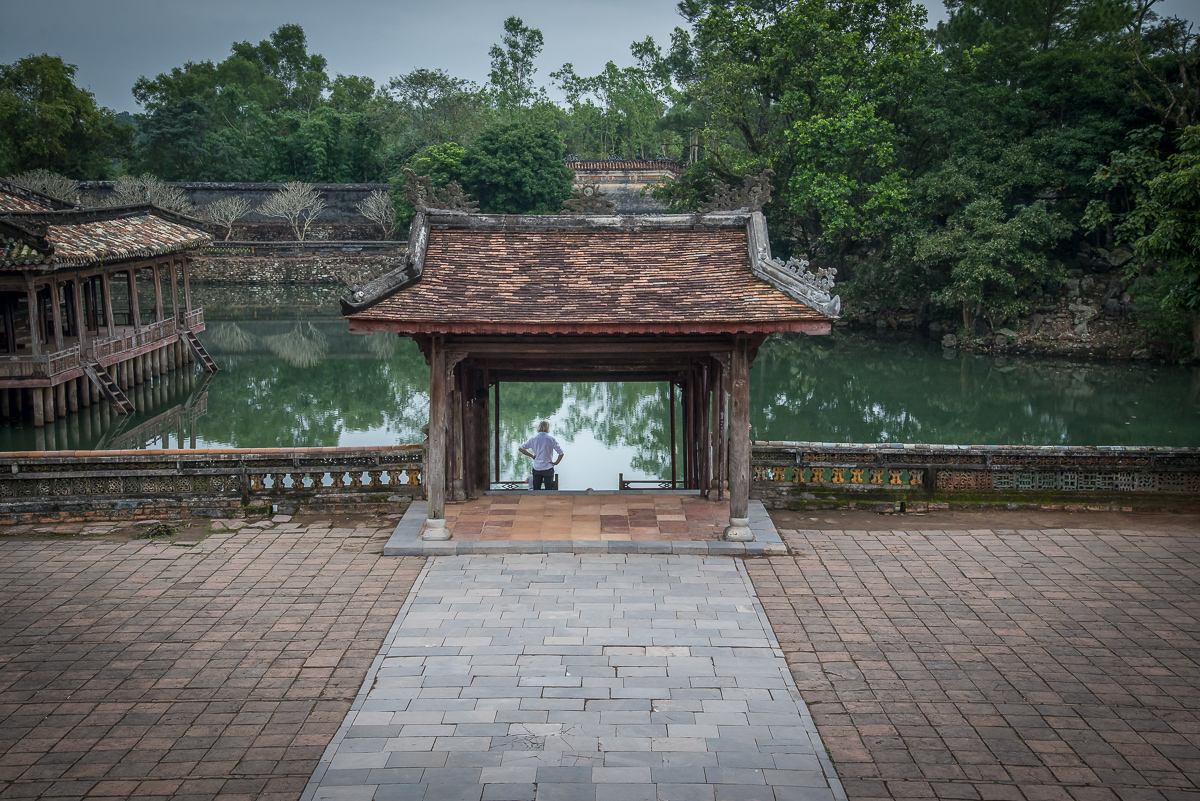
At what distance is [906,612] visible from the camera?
812 centimetres

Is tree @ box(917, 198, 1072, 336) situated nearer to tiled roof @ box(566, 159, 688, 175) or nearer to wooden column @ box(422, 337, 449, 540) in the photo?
wooden column @ box(422, 337, 449, 540)

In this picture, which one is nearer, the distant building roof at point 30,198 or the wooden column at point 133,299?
the wooden column at point 133,299

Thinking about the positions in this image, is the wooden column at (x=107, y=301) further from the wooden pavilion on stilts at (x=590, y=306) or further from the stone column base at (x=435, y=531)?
the stone column base at (x=435, y=531)

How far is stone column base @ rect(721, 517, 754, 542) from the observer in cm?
973

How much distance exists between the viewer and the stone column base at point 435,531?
977 cm

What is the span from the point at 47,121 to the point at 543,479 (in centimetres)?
4484

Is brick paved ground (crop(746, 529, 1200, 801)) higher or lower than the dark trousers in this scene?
lower

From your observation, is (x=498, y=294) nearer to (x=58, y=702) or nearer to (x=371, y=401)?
(x=58, y=702)

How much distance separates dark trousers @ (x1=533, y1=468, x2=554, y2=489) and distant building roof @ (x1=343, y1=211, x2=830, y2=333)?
332 centimetres

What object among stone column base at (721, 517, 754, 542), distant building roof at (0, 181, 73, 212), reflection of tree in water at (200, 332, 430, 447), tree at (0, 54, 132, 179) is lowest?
reflection of tree in water at (200, 332, 430, 447)

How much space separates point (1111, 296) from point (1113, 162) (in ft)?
16.9

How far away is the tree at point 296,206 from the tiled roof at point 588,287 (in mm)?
39885

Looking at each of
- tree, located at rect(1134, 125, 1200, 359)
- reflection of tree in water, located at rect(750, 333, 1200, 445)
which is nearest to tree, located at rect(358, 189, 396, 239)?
reflection of tree in water, located at rect(750, 333, 1200, 445)

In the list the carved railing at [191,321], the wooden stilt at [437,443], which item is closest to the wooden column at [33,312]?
the carved railing at [191,321]
